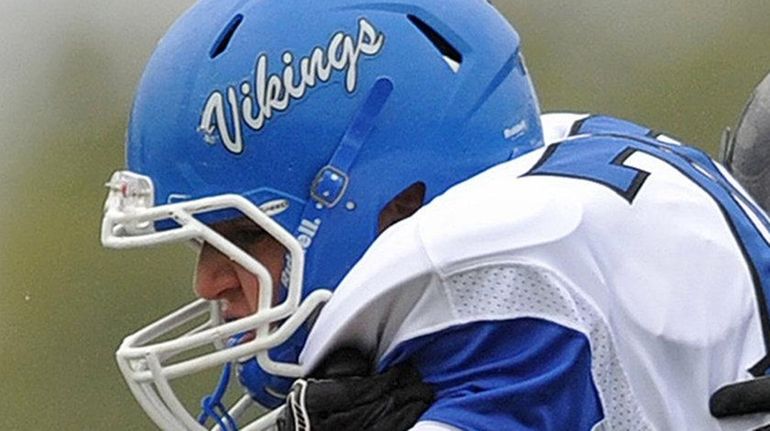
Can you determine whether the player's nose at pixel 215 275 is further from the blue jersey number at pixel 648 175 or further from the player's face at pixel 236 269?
the blue jersey number at pixel 648 175

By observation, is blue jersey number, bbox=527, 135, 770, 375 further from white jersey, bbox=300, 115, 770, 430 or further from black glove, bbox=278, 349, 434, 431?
black glove, bbox=278, 349, 434, 431

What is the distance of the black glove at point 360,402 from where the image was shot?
0.71 m

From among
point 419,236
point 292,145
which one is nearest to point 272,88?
point 292,145

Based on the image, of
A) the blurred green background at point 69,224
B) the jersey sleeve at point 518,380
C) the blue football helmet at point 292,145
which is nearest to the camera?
the jersey sleeve at point 518,380

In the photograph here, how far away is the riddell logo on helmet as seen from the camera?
79cm

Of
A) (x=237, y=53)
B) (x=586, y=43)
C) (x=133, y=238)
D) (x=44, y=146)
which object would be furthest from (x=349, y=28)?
(x=586, y=43)

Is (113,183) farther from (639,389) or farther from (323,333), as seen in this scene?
(639,389)

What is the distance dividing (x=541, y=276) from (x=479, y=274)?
0.03 meters

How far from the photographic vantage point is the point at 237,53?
799 millimetres

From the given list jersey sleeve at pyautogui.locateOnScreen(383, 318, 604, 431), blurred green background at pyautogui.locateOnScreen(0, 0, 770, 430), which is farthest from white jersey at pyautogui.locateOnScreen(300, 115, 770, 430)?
blurred green background at pyautogui.locateOnScreen(0, 0, 770, 430)

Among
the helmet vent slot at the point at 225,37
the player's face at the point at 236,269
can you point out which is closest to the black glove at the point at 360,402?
the player's face at the point at 236,269

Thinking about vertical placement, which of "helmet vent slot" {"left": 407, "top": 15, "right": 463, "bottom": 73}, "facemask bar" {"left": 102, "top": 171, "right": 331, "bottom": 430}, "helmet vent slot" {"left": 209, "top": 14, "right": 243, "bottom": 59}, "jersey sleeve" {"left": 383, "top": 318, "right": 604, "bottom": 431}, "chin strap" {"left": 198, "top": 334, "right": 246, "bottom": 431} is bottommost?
"chin strap" {"left": 198, "top": 334, "right": 246, "bottom": 431}

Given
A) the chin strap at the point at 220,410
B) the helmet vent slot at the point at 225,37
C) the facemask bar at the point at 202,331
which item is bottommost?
the chin strap at the point at 220,410

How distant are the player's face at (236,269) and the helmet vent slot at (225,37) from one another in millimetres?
95
